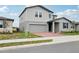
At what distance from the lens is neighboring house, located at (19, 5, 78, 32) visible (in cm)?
3775

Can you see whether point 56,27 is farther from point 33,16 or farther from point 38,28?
point 33,16

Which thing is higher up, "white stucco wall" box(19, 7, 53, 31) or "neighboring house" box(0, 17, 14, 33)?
"white stucco wall" box(19, 7, 53, 31)

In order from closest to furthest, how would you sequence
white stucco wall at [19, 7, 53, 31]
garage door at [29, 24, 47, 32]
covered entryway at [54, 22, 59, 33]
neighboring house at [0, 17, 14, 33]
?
1. neighboring house at [0, 17, 14, 33]
2. white stucco wall at [19, 7, 53, 31]
3. garage door at [29, 24, 47, 32]
4. covered entryway at [54, 22, 59, 33]

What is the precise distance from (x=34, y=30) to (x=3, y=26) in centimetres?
767

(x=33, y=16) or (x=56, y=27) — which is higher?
(x=33, y=16)

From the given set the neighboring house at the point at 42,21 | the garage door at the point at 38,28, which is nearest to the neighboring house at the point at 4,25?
the neighboring house at the point at 42,21

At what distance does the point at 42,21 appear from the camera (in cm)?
3881

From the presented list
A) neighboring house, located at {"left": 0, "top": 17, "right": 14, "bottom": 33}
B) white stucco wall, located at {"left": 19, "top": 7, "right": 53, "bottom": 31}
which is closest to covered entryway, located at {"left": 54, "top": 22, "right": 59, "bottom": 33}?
white stucco wall, located at {"left": 19, "top": 7, "right": 53, "bottom": 31}

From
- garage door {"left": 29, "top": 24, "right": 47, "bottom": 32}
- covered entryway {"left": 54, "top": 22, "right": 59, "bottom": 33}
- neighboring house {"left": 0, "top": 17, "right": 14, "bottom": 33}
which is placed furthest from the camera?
covered entryway {"left": 54, "top": 22, "right": 59, "bottom": 33}

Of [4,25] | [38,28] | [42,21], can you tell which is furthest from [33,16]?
[4,25]

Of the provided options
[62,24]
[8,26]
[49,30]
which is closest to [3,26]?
[8,26]

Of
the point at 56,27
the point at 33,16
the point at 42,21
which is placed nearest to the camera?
the point at 33,16

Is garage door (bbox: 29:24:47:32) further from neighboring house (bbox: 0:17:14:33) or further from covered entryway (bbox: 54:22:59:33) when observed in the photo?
neighboring house (bbox: 0:17:14:33)

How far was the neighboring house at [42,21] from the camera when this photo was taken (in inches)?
1486
